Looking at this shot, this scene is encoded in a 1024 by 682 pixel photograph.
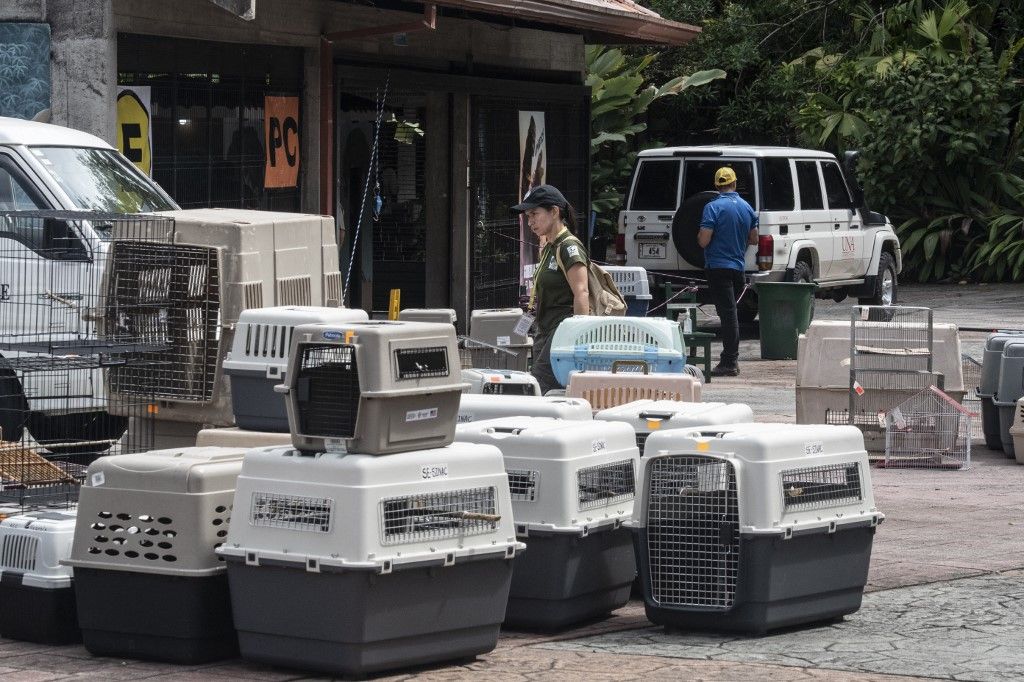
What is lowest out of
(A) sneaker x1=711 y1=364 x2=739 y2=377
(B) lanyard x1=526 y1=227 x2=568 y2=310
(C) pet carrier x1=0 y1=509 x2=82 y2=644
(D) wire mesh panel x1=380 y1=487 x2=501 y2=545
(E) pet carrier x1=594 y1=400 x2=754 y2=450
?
(C) pet carrier x1=0 y1=509 x2=82 y2=644

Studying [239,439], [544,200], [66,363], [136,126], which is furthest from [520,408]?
[136,126]

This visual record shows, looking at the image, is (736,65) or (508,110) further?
(736,65)

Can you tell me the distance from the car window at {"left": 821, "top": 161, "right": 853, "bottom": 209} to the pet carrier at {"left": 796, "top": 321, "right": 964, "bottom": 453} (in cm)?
935

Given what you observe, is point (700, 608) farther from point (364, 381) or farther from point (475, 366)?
point (475, 366)

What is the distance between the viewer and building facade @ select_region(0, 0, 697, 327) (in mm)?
13711

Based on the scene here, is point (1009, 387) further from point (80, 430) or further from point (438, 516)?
point (438, 516)

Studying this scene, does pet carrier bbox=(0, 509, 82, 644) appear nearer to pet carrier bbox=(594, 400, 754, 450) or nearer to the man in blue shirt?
pet carrier bbox=(594, 400, 754, 450)

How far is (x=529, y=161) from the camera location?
829 inches

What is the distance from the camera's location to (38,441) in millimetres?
8812

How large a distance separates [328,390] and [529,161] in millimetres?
14773

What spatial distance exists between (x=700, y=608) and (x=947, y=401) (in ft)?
17.8

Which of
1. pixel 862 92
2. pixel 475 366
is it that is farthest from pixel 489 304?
pixel 862 92

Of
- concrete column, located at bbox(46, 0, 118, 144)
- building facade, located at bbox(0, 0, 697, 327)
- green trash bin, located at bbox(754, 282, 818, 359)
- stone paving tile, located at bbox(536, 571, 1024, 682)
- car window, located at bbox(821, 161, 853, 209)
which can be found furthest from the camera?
car window, located at bbox(821, 161, 853, 209)

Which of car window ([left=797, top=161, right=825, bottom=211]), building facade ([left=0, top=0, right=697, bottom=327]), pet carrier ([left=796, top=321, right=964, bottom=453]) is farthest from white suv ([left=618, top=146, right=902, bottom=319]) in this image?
pet carrier ([left=796, top=321, right=964, bottom=453])
